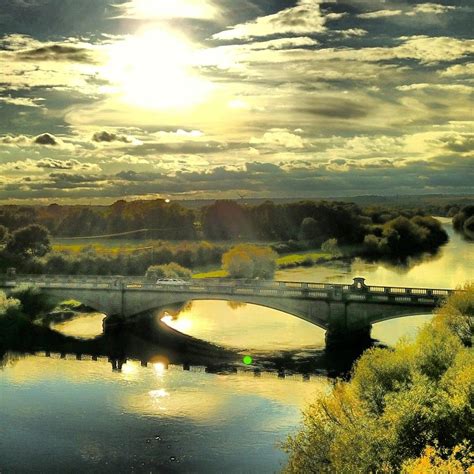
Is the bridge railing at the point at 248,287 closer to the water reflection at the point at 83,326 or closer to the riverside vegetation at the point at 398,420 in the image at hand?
the water reflection at the point at 83,326

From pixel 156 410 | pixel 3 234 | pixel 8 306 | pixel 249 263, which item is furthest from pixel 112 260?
pixel 156 410

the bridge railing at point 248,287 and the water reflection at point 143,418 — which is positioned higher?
the bridge railing at point 248,287

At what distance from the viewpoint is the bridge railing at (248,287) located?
64.4m

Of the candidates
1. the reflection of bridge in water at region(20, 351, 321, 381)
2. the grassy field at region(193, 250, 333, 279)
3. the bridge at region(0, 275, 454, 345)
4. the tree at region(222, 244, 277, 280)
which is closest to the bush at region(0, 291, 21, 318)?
the bridge at region(0, 275, 454, 345)

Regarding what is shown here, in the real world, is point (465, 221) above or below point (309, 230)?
below

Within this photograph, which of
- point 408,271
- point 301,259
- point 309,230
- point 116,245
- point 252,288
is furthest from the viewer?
point 309,230

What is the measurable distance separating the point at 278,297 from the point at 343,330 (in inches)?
258

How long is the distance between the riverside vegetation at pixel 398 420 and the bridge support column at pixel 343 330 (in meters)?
26.7

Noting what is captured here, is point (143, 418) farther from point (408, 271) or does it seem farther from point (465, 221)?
point (465, 221)

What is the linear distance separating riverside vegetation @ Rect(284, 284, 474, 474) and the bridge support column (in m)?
26.7

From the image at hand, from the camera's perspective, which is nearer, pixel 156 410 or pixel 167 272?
pixel 156 410

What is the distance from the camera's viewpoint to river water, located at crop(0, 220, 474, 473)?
41625 mm

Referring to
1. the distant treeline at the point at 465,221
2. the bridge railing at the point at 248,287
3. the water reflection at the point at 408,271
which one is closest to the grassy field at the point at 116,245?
the water reflection at the point at 408,271

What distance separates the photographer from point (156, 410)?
5012 centimetres
